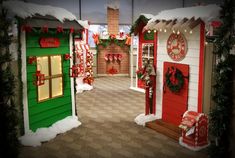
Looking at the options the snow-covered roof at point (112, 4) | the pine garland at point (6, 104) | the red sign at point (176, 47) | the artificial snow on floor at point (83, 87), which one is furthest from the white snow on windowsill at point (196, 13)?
the snow-covered roof at point (112, 4)

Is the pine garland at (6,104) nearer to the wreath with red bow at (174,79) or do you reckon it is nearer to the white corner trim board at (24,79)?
the white corner trim board at (24,79)

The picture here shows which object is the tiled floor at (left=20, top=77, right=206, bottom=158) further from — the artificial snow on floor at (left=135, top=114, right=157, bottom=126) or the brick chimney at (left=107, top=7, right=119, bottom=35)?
the brick chimney at (left=107, top=7, right=119, bottom=35)

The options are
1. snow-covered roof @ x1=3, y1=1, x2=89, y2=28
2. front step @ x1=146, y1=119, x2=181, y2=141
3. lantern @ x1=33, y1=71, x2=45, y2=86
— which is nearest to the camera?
snow-covered roof @ x1=3, y1=1, x2=89, y2=28

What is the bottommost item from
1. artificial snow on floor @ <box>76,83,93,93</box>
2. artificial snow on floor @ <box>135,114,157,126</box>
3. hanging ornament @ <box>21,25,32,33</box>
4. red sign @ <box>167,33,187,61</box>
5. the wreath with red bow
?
artificial snow on floor @ <box>135,114,157,126</box>

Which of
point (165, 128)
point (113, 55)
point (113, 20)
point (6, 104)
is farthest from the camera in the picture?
point (113, 55)

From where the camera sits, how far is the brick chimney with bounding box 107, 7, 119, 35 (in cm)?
1260

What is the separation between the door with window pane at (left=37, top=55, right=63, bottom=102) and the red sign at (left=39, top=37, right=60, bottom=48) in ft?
0.73

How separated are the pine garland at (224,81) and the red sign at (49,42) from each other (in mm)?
3226

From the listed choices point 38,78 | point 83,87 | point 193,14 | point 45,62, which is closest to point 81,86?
point 83,87

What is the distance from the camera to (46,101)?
5855 mm

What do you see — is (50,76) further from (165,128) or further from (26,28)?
(165,128)

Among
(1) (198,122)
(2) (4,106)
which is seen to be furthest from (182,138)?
(2) (4,106)

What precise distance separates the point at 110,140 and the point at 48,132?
3.99 feet

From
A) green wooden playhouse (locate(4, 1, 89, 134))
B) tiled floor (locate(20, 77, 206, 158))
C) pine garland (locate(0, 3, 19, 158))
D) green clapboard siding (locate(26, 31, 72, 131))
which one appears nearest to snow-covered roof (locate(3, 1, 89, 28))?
green wooden playhouse (locate(4, 1, 89, 134))
